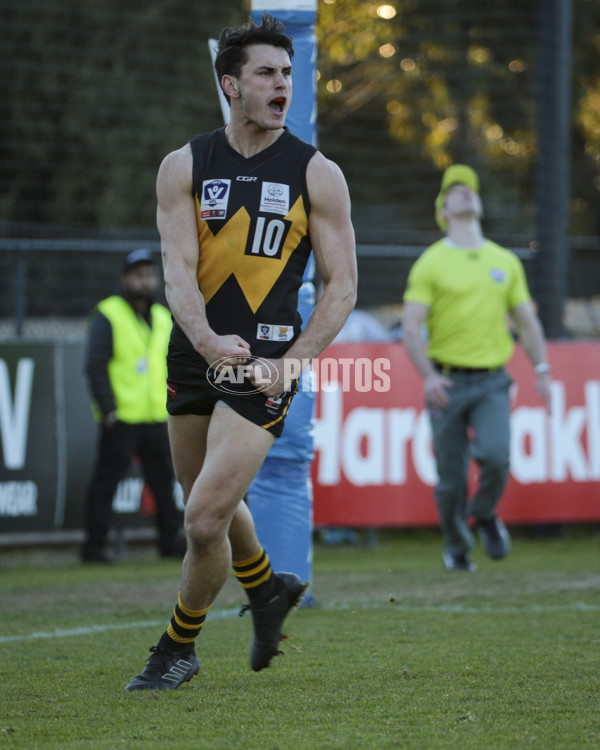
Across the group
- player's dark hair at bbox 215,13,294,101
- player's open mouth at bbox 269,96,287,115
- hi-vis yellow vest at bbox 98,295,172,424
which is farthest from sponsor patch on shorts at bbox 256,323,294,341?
hi-vis yellow vest at bbox 98,295,172,424

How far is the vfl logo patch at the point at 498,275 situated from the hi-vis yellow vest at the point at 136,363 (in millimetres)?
2848

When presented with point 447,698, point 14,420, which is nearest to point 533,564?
point 14,420

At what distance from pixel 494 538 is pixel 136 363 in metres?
3.19

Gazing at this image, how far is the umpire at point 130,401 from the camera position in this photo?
9734 millimetres

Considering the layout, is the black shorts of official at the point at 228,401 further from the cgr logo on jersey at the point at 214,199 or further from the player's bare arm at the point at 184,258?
the cgr logo on jersey at the point at 214,199

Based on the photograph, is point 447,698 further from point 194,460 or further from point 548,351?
point 548,351

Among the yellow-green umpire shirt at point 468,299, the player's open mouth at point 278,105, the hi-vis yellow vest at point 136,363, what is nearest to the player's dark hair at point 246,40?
the player's open mouth at point 278,105

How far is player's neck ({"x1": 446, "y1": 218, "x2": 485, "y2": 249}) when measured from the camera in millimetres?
8766

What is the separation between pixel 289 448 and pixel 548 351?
5166mm

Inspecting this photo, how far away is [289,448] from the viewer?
6492 millimetres

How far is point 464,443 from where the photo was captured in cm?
855

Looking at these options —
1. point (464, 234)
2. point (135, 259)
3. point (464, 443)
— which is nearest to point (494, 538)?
point (464, 443)

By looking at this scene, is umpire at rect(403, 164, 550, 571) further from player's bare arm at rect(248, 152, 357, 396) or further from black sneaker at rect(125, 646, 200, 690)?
black sneaker at rect(125, 646, 200, 690)

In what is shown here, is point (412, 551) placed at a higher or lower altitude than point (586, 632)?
lower
